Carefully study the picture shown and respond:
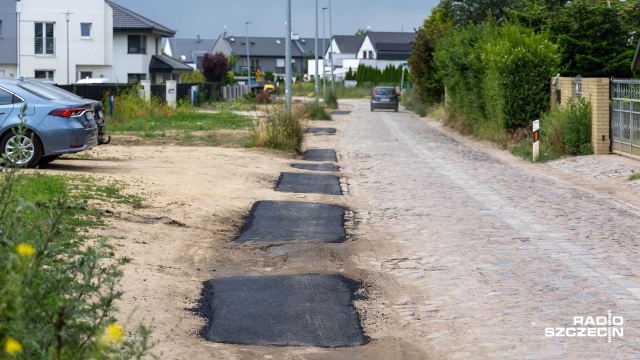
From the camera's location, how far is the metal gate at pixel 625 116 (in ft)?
70.4

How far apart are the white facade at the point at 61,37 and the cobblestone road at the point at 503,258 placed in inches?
1826

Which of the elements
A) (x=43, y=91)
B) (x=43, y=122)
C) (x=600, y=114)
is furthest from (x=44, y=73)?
(x=43, y=122)

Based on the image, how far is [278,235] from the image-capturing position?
1211 cm

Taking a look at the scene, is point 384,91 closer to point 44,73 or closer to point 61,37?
point 61,37

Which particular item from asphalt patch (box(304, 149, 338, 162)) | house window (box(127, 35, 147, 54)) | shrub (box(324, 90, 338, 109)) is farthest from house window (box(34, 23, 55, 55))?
asphalt patch (box(304, 149, 338, 162))

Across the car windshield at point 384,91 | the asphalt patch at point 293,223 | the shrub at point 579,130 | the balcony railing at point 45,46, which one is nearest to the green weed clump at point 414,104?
the car windshield at point 384,91

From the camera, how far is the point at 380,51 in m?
146

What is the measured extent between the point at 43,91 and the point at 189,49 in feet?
468

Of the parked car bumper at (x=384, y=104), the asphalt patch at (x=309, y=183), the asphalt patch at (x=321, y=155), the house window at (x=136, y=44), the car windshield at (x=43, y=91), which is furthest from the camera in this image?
the house window at (x=136, y=44)

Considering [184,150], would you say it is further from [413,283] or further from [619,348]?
[619,348]

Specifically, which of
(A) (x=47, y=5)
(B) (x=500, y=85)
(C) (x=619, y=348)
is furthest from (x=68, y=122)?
(A) (x=47, y=5)

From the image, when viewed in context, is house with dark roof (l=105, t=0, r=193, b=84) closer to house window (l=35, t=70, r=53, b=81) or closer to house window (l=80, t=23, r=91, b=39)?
house window (l=80, t=23, r=91, b=39)

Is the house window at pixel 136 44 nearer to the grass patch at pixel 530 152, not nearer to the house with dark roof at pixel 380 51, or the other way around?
the grass patch at pixel 530 152

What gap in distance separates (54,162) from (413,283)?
10.9 metres
